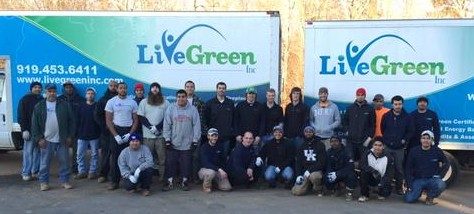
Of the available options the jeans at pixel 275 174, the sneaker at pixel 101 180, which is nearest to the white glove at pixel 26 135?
the sneaker at pixel 101 180

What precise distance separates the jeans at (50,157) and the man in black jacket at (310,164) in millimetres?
3626

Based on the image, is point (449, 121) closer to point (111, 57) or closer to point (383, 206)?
point (383, 206)

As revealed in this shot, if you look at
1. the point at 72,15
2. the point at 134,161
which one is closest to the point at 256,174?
the point at 134,161

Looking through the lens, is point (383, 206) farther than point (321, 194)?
No

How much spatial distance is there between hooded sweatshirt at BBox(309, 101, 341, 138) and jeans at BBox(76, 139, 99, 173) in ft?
12.0

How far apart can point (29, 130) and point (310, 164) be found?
15.0 feet

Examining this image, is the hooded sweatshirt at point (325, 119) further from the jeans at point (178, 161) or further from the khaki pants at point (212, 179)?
the jeans at point (178, 161)

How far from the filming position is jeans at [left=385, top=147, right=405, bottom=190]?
8.18m

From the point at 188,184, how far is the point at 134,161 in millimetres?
1033

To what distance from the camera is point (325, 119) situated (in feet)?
28.1

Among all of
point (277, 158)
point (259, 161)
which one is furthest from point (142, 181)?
point (277, 158)

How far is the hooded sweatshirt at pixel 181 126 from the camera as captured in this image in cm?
833

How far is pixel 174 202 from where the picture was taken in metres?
7.71

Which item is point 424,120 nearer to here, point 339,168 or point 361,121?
point 361,121
